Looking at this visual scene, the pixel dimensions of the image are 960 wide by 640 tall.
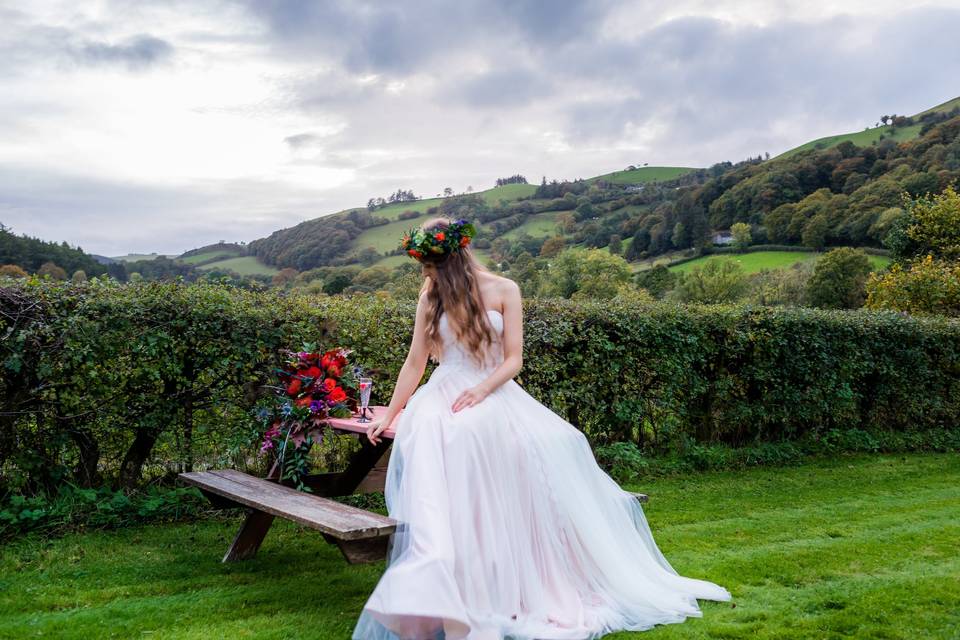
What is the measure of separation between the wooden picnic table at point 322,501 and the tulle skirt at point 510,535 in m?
0.16

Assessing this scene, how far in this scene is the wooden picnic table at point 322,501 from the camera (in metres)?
3.43

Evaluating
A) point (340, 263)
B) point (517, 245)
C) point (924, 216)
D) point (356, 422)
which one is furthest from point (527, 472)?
point (517, 245)

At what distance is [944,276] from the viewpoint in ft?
54.0

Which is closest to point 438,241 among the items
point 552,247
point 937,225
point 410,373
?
point 410,373

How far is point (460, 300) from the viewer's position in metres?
4.21

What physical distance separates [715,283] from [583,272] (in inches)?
403

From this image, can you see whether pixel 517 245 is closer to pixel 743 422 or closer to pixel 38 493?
pixel 743 422

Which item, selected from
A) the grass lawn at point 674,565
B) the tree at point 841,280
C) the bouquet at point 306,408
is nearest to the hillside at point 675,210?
the tree at point 841,280

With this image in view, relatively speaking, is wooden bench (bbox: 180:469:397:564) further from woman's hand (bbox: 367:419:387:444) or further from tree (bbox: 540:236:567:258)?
tree (bbox: 540:236:567:258)

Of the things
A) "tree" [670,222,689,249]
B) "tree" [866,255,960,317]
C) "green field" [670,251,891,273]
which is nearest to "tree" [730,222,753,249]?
"green field" [670,251,891,273]

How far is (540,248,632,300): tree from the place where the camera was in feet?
173

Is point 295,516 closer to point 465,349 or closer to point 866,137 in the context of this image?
point 465,349

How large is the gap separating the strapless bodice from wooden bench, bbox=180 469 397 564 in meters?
1.07

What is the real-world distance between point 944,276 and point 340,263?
35.5m
